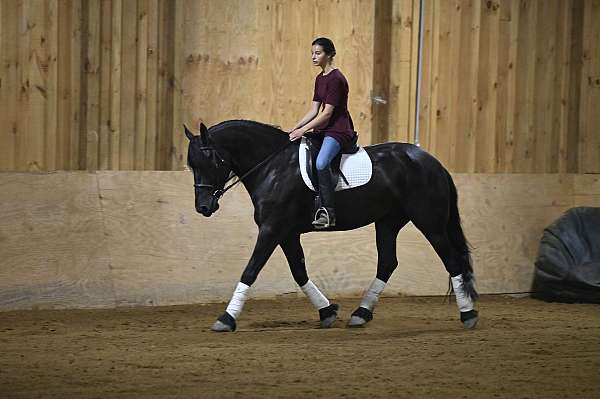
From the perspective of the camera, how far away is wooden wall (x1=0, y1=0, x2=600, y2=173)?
30.5 ft

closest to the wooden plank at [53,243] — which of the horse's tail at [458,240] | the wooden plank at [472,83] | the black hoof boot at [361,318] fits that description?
the black hoof boot at [361,318]

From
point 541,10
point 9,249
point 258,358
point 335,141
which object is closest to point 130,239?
point 9,249

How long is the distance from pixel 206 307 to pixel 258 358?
9.19 ft

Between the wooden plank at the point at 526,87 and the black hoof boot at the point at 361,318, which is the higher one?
the wooden plank at the point at 526,87

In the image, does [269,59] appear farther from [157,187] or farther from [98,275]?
[98,275]

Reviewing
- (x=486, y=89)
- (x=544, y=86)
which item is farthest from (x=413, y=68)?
(x=544, y=86)

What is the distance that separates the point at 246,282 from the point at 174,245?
Result: 190cm

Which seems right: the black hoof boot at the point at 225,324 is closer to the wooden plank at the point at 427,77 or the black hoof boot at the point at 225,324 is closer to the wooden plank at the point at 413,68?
the wooden plank at the point at 413,68

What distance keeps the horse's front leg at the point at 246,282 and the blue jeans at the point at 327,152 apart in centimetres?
68

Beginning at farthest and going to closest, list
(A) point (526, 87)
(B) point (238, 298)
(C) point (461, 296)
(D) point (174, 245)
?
(A) point (526, 87) → (D) point (174, 245) → (C) point (461, 296) → (B) point (238, 298)

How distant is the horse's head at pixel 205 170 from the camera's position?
7910mm

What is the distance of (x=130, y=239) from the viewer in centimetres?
932

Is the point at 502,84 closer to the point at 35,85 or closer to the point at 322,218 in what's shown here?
the point at 322,218

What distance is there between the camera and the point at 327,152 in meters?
8.09
